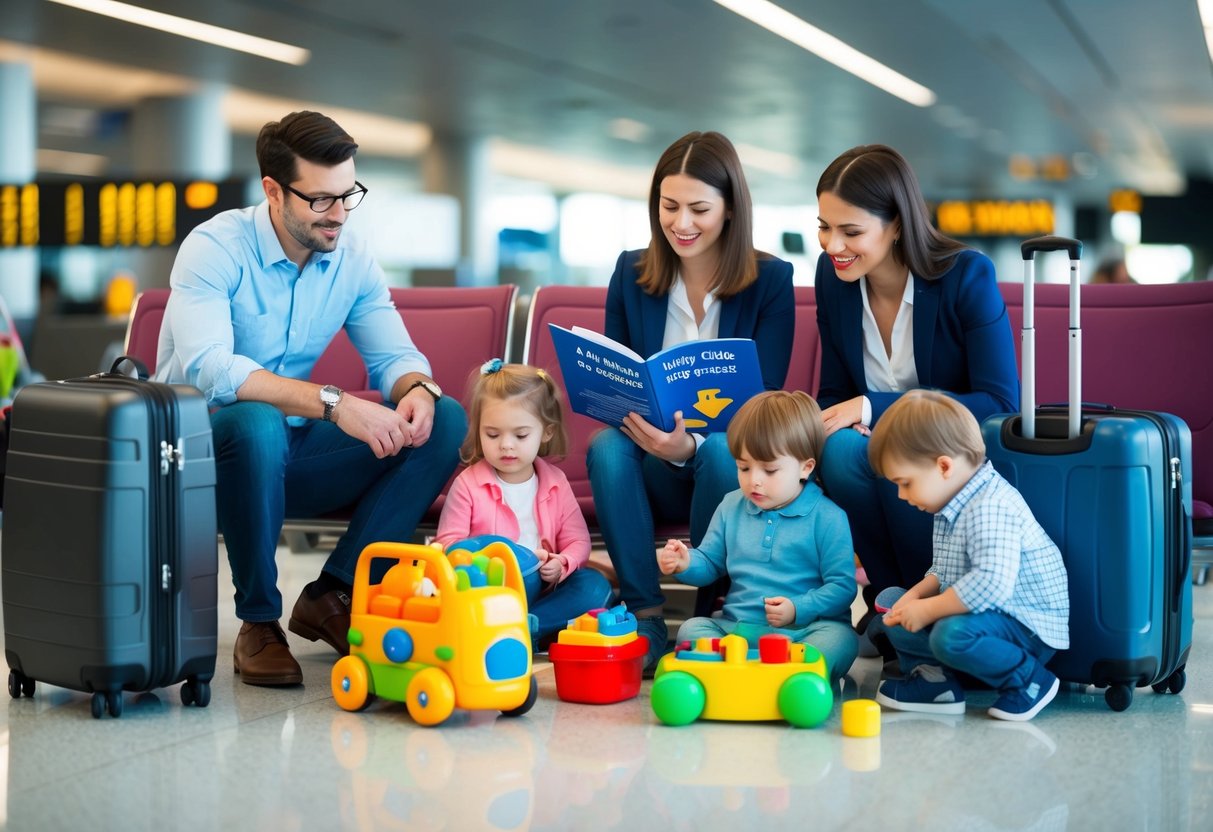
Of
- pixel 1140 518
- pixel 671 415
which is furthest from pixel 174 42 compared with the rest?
pixel 1140 518

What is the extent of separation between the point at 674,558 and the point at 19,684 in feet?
4.48

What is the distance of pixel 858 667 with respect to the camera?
2.96 meters

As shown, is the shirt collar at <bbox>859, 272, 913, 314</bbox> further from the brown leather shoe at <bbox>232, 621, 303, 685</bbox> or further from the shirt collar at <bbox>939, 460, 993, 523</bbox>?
the brown leather shoe at <bbox>232, 621, 303, 685</bbox>

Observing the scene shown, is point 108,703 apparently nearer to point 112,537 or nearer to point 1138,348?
point 112,537

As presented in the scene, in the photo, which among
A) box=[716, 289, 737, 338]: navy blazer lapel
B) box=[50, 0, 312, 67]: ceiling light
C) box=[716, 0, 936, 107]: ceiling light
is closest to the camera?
box=[716, 289, 737, 338]: navy blazer lapel

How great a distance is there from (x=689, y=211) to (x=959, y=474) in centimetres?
92

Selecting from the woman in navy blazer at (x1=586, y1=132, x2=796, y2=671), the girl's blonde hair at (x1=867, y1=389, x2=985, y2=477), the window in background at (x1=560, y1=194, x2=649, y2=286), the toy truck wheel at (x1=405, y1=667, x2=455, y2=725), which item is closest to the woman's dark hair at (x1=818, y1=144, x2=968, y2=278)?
the woman in navy blazer at (x1=586, y1=132, x2=796, y2=671)

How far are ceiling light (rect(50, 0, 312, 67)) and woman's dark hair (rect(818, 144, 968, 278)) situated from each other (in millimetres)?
7547

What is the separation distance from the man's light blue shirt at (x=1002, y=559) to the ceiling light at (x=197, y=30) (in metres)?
8.16

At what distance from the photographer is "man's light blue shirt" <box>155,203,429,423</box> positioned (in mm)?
2752

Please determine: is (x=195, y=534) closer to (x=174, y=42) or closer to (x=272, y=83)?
(x=174, y=42)

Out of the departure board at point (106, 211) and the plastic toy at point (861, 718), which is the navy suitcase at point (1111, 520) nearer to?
the plastic toy at point (861, 718)

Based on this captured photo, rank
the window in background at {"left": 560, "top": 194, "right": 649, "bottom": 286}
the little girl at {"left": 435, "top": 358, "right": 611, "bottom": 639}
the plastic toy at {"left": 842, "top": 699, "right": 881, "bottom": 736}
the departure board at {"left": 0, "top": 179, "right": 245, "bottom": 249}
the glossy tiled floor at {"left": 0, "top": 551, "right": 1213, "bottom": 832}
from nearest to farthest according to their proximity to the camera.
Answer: the glossy tiled floor at {"left": 0, "top": 551, "right": 1213, "bottom": 832} < the plastic toy at {"left": 842, "top": 699, "right": 881, "bottom": 736} < the little girl at {"left": 435, "top": 358, "right": 611, "bottom": 639} < the departure board at {"left": 0, "top": 179, "right": 245, "bottom": 249} < the window in background at {"left": 560, "top": 194, "right": 649, "bottom": 286}

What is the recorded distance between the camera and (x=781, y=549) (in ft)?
8.79
